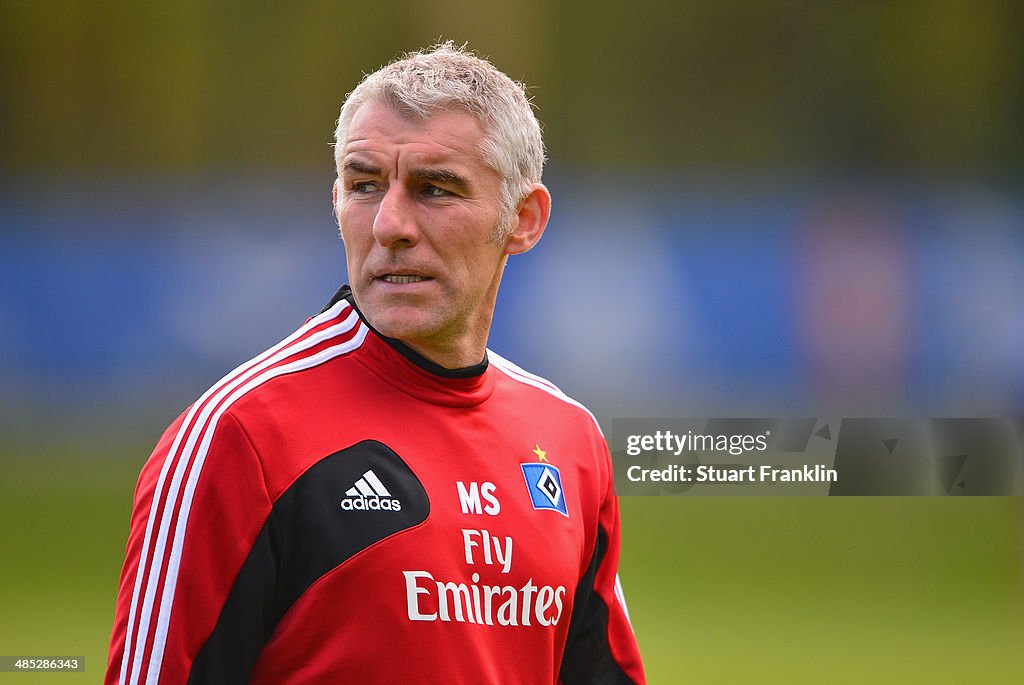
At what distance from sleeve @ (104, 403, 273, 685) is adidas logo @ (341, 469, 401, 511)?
10cm

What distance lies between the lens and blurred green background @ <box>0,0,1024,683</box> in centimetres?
347

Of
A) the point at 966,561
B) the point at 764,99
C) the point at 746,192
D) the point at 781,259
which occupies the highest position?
the point at 764,99

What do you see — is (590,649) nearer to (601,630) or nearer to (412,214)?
(601,630)

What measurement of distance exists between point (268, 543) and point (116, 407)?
2.66 meters

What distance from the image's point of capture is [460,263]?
1.31 metres

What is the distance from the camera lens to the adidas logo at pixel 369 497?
1.18 m

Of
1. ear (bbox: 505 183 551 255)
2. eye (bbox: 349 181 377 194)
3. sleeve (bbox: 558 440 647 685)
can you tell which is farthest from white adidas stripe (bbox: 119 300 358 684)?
sleeve (bbox: 558 440 647 685)

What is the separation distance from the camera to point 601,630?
1.46m

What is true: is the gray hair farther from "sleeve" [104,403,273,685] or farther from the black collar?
"sleeve" [104,403,273,685]

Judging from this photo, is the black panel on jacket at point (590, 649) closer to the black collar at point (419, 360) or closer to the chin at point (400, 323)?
the black collar at point (419, 360)

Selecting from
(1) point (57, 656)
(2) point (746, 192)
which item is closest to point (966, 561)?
(2) point (746, 192)

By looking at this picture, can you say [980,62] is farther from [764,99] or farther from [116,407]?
[116,407]

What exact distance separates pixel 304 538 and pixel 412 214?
15.7 inches

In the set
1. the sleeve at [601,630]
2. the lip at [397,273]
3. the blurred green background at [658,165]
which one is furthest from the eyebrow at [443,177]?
the blurred green background at [658,165]
